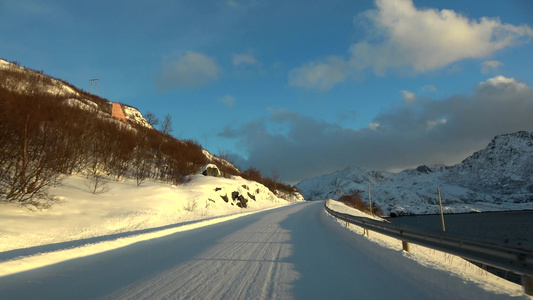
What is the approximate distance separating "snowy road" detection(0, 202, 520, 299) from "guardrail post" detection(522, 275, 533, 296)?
361 millimetres

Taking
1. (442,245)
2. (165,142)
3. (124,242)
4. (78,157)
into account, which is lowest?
(124,242)

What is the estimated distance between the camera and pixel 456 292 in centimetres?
404

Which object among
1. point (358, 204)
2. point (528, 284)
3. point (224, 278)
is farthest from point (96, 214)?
point (358, 204)

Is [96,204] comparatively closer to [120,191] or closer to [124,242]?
[120,191]

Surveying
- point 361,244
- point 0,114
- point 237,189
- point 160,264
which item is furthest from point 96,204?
point 237,189

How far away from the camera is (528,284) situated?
140 inches

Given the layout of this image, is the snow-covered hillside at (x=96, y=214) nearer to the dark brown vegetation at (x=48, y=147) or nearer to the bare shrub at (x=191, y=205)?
the bare shrub at (x=191, y=205)

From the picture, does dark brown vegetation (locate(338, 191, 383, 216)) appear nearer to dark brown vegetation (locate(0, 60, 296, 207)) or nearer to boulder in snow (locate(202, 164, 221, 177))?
boulder in snow (locate(202, 164, 221, 177))

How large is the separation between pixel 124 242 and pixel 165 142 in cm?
3498

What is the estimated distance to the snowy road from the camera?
4320 mm

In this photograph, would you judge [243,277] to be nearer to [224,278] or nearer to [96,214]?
[224,278]

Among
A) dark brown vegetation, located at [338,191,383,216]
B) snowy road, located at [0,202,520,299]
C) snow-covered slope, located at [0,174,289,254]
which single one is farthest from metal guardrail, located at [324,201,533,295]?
dark brown vegetation, located at [338,191,383,216]

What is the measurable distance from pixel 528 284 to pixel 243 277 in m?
4.26

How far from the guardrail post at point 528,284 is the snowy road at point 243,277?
361 mm
